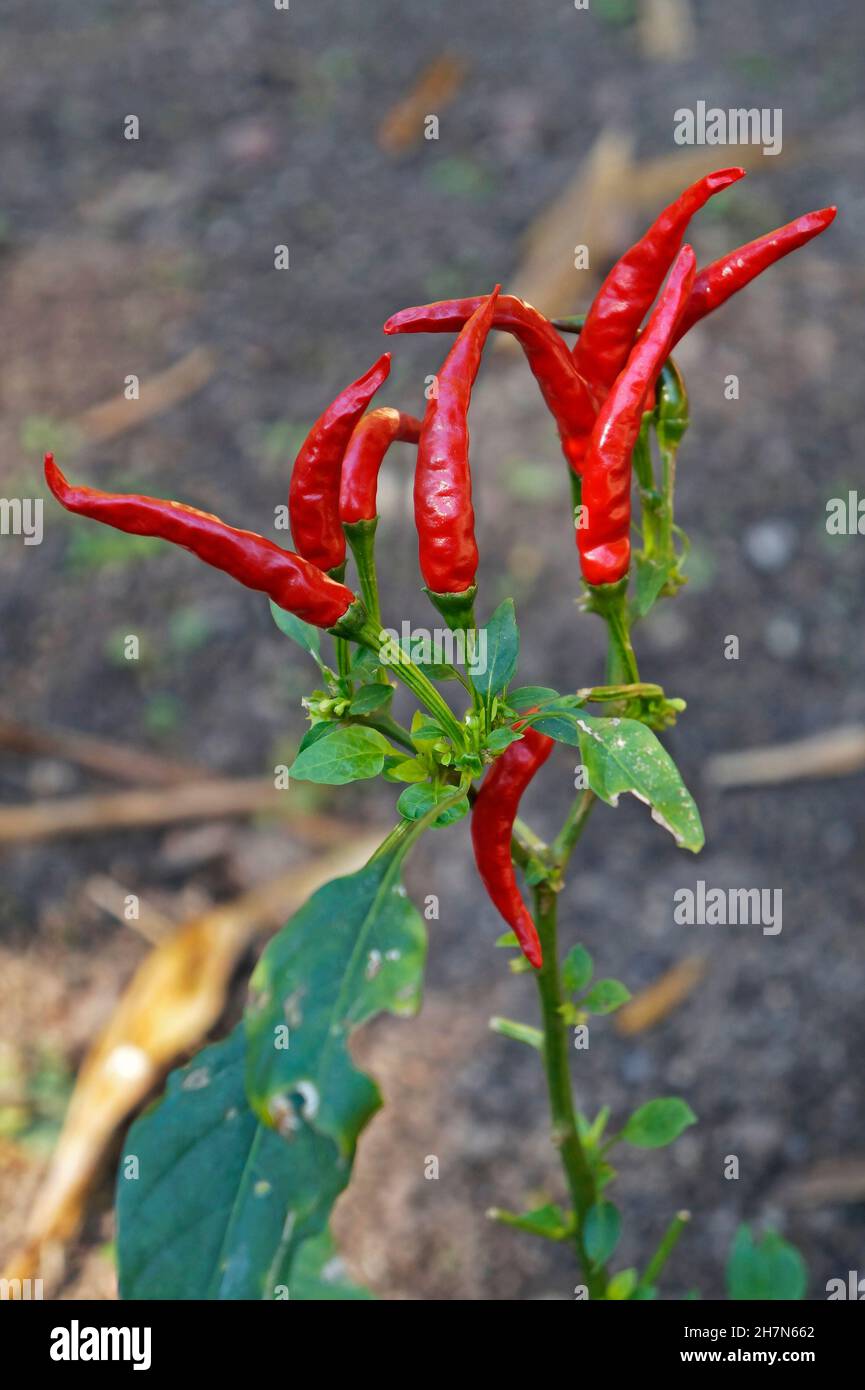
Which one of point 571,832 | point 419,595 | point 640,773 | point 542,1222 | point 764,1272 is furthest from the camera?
point 419,595

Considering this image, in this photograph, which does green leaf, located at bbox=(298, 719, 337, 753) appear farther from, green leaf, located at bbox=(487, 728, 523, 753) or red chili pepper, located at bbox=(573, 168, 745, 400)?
red chili pepper, located at bbox=(573, 168, 745, 400)

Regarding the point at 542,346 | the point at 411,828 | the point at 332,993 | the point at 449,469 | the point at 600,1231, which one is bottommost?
the point at 600,1231

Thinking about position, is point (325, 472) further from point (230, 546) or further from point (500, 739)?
point (500, 739)

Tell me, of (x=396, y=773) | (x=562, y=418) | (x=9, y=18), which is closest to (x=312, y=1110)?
(x=396, y=773)

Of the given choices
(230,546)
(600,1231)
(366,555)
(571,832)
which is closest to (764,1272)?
(600,1231)

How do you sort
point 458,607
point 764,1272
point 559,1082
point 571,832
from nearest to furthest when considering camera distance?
point 458,607 → point 571,832 → point 559,1082 → point 764,1272

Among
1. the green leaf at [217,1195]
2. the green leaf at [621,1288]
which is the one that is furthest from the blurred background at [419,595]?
the green leaf at [217,1195]
